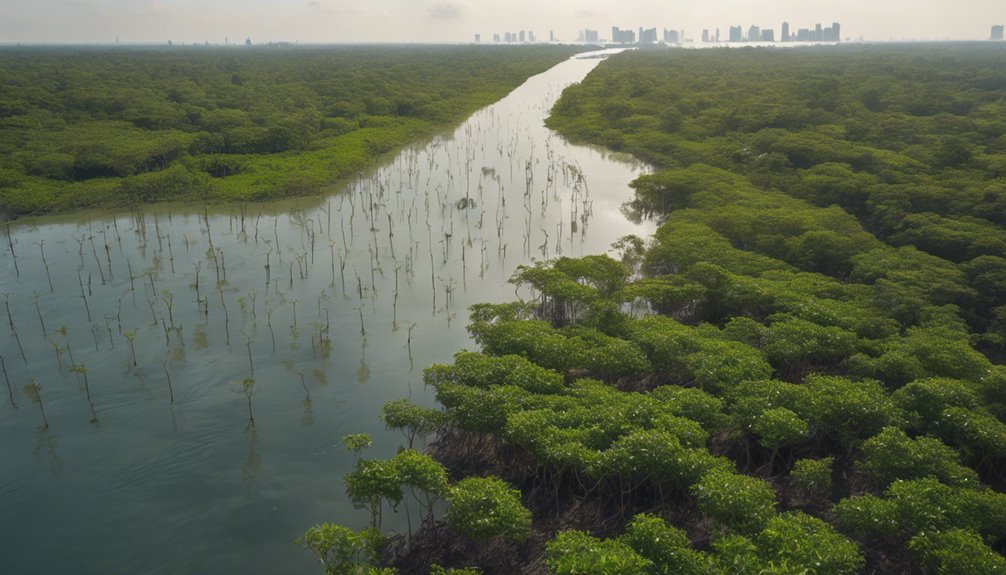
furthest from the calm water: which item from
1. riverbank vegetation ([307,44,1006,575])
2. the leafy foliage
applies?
the leafy foliage

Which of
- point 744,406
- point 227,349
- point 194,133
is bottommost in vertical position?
point 744,406

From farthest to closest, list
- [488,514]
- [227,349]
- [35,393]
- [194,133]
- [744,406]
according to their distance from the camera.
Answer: [194,133], [227,349], [35,393], [744,406], [488,514]

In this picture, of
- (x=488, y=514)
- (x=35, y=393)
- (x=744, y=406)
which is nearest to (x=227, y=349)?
(x=35, y=393)

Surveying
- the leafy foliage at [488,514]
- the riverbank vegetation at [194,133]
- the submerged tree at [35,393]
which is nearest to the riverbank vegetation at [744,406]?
the leafy foliage at [488,514]

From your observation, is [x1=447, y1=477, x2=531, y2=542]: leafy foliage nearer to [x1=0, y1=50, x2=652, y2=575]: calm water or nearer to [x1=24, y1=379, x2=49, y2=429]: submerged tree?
[x1=0, y1=50, x2=652, y2=575]: calm water

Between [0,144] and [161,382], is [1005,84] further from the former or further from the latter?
[0,144]

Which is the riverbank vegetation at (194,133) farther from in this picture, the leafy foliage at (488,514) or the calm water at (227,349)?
the leafy foliage at (488,514)

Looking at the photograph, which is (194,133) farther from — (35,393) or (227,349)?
(35,393)
